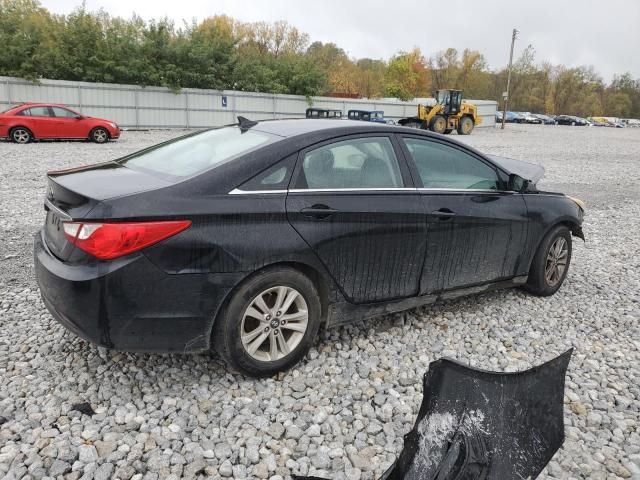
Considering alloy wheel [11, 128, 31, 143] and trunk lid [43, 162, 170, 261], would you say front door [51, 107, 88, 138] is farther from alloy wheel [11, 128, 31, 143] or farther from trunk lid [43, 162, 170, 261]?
trunk lid [43, 162, 170, 261]

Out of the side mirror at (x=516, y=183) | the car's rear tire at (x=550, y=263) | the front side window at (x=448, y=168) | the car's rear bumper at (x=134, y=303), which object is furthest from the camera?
the car's rear tire at (x=550, y=263)

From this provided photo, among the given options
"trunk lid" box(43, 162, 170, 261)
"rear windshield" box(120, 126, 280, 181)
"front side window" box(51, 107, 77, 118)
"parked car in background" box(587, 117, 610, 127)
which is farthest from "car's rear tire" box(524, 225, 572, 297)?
"parked car in background" box(587, 117, 610, 127)

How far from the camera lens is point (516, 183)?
4270 mm

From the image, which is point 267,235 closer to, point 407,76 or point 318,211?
point 318,211

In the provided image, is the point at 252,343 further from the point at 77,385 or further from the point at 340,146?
the point at 340,146

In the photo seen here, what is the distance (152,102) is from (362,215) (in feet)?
83.0

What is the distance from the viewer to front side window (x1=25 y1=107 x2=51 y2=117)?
55.6 ft

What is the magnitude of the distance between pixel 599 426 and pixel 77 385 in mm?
3018

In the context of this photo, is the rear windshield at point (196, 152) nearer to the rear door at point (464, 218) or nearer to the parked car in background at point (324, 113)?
the rear door at point (464, 218)

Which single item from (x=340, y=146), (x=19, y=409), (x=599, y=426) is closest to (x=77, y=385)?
(x=19, y=409)

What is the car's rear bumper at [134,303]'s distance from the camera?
2.65 metres

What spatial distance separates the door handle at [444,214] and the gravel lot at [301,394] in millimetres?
922

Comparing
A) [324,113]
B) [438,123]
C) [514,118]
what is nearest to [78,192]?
[324,113]

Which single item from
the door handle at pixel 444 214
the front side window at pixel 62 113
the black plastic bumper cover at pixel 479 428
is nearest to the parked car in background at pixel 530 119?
the front side window at pixel 62 113
